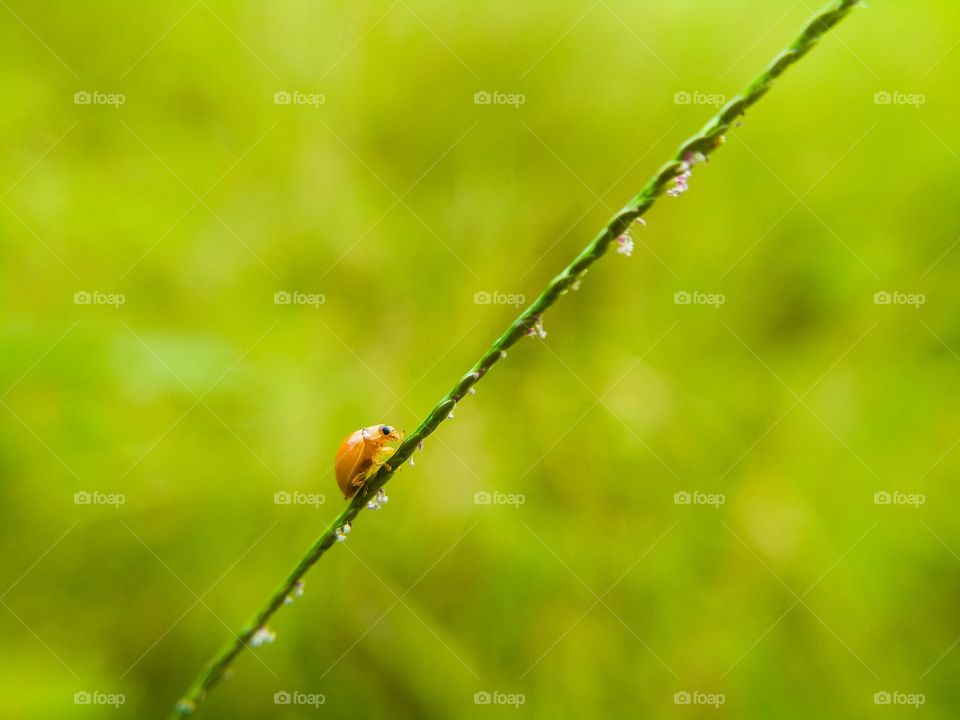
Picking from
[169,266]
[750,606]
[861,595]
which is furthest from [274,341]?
[861,595]

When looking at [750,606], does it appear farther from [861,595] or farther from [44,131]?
[44,131]

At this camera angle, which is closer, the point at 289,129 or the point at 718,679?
the point at 718,679
